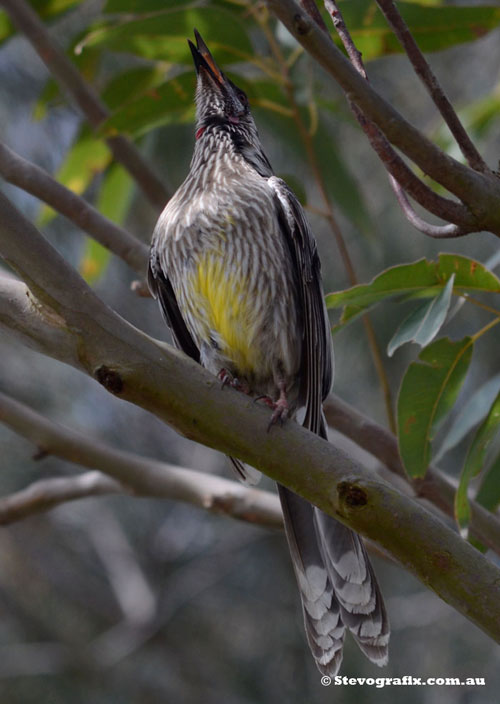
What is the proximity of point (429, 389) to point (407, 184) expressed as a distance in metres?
0.74

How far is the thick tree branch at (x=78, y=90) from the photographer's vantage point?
9.36 feet

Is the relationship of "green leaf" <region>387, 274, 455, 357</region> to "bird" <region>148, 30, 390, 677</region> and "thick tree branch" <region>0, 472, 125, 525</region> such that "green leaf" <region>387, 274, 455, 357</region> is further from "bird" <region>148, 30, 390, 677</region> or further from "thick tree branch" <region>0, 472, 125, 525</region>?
"thick tree branch" <region>0, 472, 125, 525</region>

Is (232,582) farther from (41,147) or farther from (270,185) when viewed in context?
(270,185)

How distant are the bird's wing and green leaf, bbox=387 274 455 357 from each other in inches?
17.2

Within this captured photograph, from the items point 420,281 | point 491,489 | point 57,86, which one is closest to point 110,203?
point 57,86

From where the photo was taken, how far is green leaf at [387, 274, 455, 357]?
6.33ft

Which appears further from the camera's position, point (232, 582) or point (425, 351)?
point (232, 582)

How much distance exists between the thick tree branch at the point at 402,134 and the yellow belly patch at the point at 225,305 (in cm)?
83

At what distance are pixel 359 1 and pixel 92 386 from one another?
423cm

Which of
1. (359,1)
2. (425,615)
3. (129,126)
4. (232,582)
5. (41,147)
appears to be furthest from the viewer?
(232,582)

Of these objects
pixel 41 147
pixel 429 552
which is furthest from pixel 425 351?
pixel 41 147

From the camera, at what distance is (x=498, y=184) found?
173cm

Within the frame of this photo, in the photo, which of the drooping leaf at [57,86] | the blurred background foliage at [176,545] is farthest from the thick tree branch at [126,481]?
the blurred background foliage at [176,545]

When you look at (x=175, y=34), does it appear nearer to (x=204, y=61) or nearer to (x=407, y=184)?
(x=204, y=61)
